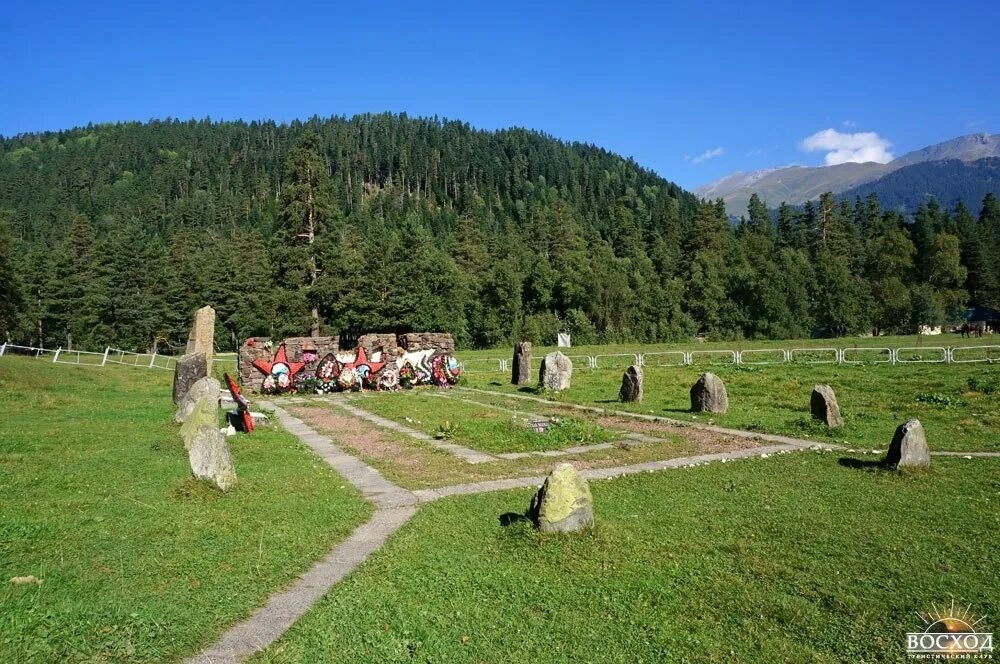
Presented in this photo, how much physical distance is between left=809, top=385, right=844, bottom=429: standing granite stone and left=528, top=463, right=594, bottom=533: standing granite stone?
10859 mm

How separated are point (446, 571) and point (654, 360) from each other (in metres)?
34.9

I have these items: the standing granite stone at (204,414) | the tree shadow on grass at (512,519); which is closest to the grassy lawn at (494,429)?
the tree shadow on grass at (512,519)

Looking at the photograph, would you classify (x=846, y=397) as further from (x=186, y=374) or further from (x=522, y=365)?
(x=186, y=374)

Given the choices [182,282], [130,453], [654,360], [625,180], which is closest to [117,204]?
[182,282]

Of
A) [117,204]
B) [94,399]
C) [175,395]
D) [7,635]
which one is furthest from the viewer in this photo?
[117,204]

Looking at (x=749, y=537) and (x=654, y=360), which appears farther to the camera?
(x=654, y=360)

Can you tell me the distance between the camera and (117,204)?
152375 millimetres

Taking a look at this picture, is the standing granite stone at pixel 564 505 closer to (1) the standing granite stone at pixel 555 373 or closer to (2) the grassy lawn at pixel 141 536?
(2) the grassy lawn at pixel 141 536

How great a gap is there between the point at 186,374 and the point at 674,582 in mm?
16525

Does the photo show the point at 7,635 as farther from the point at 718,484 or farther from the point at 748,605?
the point at 718,484

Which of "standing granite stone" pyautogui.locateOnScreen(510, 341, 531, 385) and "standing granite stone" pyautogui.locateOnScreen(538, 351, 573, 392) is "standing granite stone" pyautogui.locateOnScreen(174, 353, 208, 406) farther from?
"standing granite stone" pyautogui.locateOnScreen(510, 341, 531, 385)

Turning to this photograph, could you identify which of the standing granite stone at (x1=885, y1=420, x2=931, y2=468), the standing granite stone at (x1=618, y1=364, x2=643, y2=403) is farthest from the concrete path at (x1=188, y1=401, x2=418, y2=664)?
the standing granite stone at (x1=618, y1=364, x2=643, y2=403)

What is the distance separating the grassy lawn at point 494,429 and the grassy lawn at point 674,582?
4.82m

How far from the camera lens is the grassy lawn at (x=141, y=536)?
520 cm
